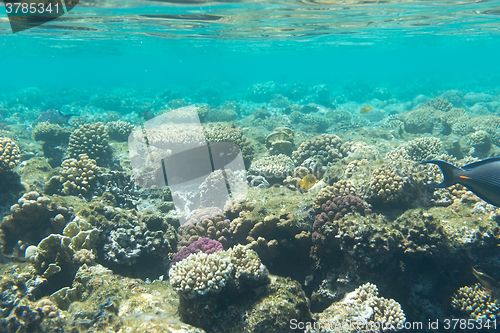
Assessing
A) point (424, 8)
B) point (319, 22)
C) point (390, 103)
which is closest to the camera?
point (424, 8)

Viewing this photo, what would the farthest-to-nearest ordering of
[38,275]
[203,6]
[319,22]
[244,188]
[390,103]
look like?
1. [390,103]
2. [319,22]
3. [203,6]
4. [244,188]
5. [38,275]

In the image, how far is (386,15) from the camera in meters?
17.5

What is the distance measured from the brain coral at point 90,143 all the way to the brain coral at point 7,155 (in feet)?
9.11

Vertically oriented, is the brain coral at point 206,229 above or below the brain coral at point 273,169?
below

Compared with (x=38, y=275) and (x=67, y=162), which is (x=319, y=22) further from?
Answer: (x=38, y=275)

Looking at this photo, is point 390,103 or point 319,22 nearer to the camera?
point 319,22

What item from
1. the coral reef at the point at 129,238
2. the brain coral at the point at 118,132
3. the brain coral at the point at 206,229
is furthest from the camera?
the brain coral at the point at 118,132

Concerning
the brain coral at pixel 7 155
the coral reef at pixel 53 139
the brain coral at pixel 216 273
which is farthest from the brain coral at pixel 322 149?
the coral reef at pixel 53 139

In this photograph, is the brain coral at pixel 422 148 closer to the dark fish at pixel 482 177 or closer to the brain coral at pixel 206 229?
the dark fish at pixel 482 177

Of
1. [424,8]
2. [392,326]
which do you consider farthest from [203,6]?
[392,326]

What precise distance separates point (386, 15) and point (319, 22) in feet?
16.0

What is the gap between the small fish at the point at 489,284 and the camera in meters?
3.65

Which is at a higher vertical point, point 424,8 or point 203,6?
point 424,8

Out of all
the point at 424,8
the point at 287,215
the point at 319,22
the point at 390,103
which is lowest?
the point at 390,103
